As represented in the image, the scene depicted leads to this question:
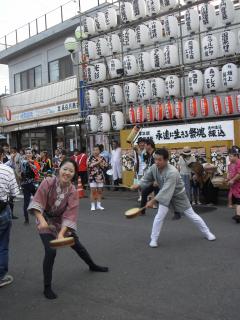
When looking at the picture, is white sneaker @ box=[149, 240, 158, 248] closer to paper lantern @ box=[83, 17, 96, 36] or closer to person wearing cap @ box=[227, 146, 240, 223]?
person wearing cap @ box=[227, 146, 240, 223]

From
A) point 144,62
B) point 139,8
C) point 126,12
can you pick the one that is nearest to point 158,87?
point 144,62

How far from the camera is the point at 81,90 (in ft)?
59.9

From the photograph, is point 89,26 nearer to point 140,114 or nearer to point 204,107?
point 140,114

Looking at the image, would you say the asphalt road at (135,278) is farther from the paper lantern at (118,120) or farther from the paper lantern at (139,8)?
the paper lantern at (139,8)

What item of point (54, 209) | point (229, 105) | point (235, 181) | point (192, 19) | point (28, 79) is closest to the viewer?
point (54, 209)

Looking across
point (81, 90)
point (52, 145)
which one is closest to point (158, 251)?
point (81, 90)

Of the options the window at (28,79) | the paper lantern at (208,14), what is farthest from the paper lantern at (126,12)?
the window at (28,79)

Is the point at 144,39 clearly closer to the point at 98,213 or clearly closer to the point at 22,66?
the point at 98,213

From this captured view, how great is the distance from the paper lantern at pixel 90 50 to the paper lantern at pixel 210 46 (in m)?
5.00

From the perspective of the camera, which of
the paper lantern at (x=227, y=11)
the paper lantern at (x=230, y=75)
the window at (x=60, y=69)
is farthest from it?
the window at (x=60, y=69)

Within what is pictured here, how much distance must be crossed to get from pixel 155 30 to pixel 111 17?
245cm

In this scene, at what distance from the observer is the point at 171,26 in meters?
13.8

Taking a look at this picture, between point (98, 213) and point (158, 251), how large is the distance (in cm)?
438

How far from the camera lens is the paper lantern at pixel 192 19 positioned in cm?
1324
